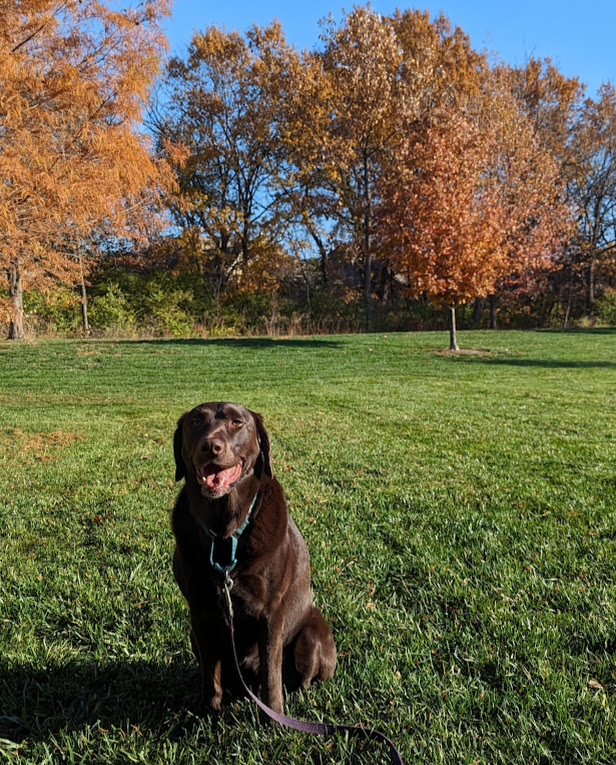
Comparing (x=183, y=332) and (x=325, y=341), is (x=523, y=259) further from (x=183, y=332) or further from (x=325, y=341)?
(x=183, y=332)

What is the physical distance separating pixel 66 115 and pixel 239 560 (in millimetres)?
8002

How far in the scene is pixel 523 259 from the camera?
18.5m

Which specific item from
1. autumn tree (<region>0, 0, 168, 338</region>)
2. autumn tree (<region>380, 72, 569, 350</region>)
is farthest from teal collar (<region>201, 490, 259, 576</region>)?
autumn tree (<region>380, 72, 569, 350</region>)

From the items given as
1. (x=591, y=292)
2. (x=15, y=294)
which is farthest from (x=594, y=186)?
(x=15, y=294)

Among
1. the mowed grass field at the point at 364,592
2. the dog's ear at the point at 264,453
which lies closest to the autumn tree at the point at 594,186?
the mowed grass field at the point at 364,592

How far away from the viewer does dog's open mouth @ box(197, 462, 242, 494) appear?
1663 mm

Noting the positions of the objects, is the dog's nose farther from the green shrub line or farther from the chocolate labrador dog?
the green shrub line

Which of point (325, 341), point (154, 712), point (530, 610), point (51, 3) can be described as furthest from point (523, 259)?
point (154, 712)

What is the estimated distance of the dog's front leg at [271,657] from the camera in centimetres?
174

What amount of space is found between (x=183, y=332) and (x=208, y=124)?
11491mm

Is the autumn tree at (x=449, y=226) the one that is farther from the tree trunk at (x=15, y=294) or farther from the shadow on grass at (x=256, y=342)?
the tree trunk at (x=15, y=294)

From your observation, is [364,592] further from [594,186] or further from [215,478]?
[594,186]

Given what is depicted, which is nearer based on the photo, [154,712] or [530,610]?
[154,712]

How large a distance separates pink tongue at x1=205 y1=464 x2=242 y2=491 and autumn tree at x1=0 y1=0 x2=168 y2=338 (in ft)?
20.8
